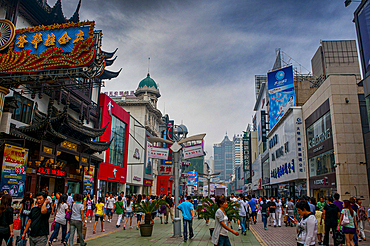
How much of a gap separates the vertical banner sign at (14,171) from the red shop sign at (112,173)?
44.8 ft

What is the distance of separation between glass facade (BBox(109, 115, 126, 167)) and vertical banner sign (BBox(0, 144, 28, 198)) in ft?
58.8

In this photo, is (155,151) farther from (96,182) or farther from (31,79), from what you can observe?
(96,182)

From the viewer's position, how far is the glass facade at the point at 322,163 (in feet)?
81.3

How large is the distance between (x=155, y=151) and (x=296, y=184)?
26191 millimetres

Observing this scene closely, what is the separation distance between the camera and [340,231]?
9203 millimetres

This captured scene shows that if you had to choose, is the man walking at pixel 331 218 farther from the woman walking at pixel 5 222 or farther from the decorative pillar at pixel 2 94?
the decorative pillar at pixel 2 94

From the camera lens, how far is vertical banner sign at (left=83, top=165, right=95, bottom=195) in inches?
1039

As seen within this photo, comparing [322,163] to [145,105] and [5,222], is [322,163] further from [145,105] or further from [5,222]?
[145,105]

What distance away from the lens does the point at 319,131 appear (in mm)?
27562

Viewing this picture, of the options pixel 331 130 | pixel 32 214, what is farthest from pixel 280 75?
pixel 32 214

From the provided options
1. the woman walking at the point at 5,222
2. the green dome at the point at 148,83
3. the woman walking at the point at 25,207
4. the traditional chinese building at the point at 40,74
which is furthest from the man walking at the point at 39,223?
the green dome at the point at 148,83

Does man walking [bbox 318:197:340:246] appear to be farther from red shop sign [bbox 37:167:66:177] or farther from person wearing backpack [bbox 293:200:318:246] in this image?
red shop sign [bbox 37:167:66:177]

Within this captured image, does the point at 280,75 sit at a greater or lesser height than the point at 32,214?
greater

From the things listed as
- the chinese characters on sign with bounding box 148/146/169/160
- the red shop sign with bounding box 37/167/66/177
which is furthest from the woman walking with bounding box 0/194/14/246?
the red shop sign with bounding box 37/167/66/177
